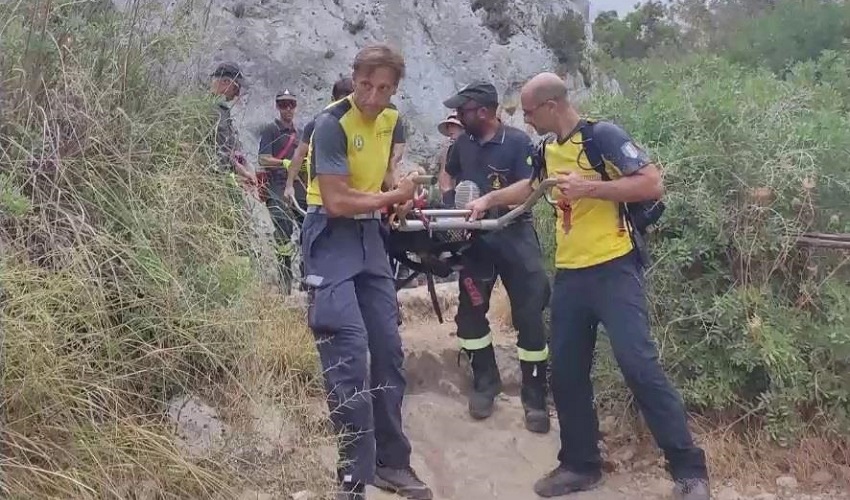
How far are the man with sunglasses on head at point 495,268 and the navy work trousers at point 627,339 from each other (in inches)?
34.2

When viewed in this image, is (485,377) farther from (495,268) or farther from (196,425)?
(196,425)

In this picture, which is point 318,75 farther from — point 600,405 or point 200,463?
point 200,463

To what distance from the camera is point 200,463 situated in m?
3.49

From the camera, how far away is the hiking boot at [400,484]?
445 centimetres

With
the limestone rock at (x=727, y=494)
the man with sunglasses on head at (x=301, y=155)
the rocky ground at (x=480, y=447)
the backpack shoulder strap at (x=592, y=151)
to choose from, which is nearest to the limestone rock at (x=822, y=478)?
the rocky ground at (x=480, y=447)

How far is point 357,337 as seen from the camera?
4.04 meters

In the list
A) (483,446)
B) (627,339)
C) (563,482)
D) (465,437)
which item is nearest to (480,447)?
(483,446)

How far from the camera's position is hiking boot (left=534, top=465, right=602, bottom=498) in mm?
4680

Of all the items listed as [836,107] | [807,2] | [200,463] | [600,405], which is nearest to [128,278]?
[200,463]

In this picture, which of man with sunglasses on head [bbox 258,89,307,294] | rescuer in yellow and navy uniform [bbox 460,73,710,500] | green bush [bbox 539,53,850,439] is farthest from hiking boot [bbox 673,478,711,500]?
man with sunglasses on head [bbox 258,89,307,294]

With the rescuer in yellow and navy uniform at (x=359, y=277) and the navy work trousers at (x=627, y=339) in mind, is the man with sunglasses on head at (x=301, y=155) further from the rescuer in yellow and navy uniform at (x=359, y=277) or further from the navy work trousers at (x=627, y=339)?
the navy work trousers at (x=627, y=339)

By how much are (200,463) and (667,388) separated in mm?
2054

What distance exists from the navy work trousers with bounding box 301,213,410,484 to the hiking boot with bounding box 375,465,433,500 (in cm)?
4

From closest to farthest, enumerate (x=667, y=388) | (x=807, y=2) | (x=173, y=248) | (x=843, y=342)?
(x=173, y=248), (x=667, y=388), (x=843, y=342), (x=807, y=2)
